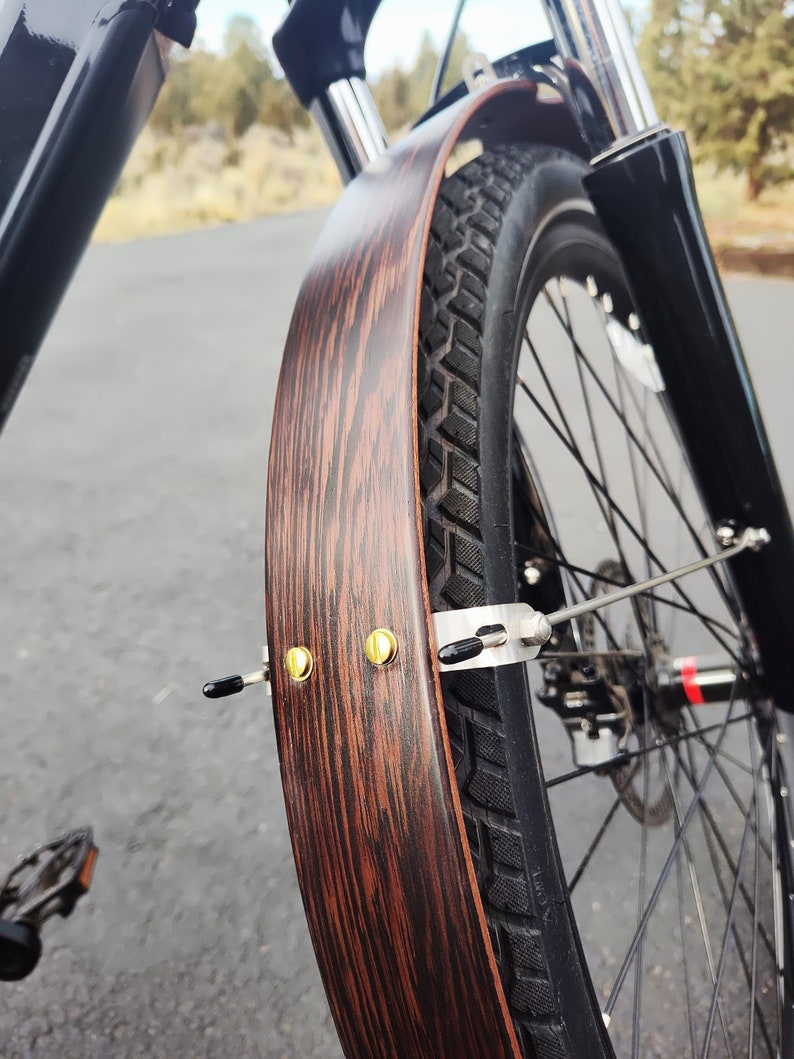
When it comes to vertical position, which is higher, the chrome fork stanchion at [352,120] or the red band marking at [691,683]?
the chrome fork stanchion at [352,120]

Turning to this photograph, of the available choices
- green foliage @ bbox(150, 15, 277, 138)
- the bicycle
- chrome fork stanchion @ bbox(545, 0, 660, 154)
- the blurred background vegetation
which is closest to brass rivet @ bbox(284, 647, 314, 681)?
the bicycle

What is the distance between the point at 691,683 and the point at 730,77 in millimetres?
2432

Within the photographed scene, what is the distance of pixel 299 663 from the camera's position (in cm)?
33

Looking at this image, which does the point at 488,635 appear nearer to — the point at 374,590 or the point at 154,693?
the point at 374,590

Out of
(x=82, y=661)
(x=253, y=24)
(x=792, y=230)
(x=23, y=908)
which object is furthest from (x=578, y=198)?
(x=253, y=24)

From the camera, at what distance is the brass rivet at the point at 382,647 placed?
307 millimetres

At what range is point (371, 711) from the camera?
1.02 feet

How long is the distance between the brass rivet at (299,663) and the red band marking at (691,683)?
453 mm

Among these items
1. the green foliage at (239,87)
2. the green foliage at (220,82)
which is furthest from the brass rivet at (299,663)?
the green foliage at (220,82)

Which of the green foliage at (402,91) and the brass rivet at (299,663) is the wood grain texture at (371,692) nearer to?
the brass rivet at (299,663)

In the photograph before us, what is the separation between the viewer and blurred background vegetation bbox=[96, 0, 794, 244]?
247 cm

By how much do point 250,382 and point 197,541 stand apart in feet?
2.71

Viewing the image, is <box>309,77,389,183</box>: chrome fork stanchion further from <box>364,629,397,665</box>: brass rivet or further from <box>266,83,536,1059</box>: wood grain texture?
<box>364,629,397,665</box>: brass rivet

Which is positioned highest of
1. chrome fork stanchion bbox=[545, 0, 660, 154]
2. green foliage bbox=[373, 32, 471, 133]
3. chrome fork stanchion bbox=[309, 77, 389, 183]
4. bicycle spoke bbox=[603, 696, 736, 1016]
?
green foliage bbox=[373, 32, 471, 133]
